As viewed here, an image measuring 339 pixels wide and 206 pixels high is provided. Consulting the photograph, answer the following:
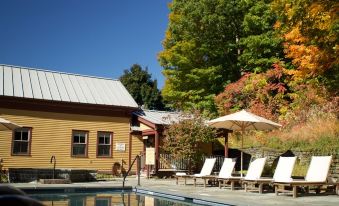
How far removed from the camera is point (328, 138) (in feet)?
50.9

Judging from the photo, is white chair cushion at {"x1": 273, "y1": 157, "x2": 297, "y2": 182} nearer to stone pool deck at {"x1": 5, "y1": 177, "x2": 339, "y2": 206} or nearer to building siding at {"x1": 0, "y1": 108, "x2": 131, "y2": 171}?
stone pool deck at {"x1": 5, "y1": 177, "x2": 339, "y2": 206}

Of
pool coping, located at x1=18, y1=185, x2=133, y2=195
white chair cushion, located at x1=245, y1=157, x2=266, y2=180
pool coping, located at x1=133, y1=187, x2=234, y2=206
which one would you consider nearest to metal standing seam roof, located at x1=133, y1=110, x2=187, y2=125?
pool coping, located at x1=18, y1=185, x2=133, y2=195

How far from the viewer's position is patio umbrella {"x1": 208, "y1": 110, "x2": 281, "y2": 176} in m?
14.4

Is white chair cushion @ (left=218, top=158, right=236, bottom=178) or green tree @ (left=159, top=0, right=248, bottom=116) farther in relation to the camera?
green tree @ (left=159, top=0, right=248, bottom=116)

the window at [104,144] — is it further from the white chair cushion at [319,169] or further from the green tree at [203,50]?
the white chair cushion at [319,169]

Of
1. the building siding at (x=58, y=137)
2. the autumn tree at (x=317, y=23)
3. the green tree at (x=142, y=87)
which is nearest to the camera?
the autumn tree at (x=317, y=23)

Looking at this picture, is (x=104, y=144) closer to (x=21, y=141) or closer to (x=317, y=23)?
(x=21, y=141)

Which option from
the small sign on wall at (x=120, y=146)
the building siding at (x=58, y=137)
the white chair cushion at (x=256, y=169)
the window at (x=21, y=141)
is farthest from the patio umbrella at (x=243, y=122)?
the window at (x=21, y=141)

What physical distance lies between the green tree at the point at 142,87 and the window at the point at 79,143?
2264 cm

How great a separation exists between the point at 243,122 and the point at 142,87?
30177 millimetres

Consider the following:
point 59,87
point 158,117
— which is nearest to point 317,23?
point 158,117

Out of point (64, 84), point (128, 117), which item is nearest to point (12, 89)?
point (64, 84)

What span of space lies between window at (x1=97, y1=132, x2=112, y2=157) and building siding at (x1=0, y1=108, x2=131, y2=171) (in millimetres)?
219

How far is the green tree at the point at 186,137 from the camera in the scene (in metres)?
19.6
